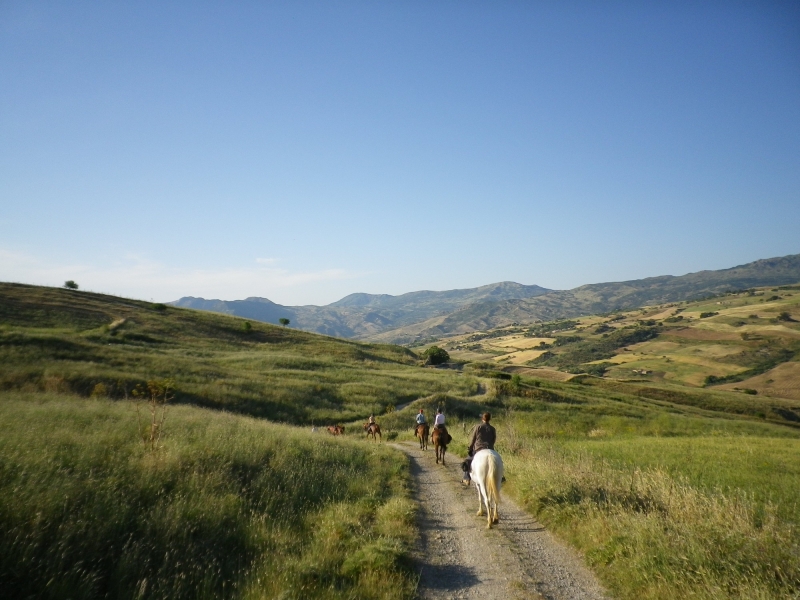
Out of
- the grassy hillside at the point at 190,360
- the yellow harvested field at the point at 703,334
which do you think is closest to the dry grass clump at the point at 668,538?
the grassy hillside at the point at 190,360

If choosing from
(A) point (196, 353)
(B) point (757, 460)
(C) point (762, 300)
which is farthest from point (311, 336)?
(C) point (762, 300)

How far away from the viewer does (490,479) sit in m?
9.95

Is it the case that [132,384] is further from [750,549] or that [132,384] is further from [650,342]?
[650,342]

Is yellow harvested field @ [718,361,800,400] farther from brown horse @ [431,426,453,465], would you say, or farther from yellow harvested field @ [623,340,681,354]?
brown horse @ [431,426,453,465]

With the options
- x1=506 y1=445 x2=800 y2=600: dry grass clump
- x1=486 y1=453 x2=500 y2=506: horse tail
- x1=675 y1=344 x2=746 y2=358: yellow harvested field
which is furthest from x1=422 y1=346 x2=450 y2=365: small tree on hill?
x1=675 y1=344 x2=746 y2=358: yellow harvested field

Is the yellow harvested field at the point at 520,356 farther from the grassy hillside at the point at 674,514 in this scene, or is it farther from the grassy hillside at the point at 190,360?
the grassy hillside at the point at 674,514

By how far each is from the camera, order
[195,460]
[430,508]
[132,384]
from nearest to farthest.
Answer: [195,460]
[430,508]
[132,384]

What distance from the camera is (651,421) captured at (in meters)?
41.3

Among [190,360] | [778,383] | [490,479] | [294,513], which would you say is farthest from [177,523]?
[778,383]

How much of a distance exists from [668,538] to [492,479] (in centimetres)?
354

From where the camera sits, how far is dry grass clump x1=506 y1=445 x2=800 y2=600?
20.5 feet

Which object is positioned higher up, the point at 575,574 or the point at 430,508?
the point at 575,574

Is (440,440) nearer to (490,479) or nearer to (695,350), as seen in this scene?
(490,479)

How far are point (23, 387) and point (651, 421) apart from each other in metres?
48.4
